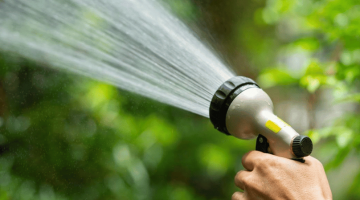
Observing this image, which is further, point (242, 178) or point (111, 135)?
point (111, 135)

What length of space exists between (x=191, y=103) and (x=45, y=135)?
2.08ft

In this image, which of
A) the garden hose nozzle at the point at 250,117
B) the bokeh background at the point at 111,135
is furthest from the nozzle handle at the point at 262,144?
the bokeh background at the point at 111,135

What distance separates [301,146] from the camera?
42cm

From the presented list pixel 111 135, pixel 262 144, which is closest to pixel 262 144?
pixel 262 144

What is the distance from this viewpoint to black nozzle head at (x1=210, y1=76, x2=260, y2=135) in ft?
1.51

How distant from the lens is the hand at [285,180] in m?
0.42

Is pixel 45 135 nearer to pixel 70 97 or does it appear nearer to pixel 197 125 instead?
pixel 70 97

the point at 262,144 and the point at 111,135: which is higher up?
the point at 262,144

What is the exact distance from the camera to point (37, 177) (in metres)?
0.99

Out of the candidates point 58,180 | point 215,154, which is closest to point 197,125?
point 215,154

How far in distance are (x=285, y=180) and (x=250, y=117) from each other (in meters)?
0.10

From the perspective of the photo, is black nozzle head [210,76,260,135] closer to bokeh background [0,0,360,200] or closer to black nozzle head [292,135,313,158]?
black nozzle head [292,135,313,158]

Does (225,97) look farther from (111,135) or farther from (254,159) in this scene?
(111,135)

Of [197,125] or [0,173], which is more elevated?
[197,125]
